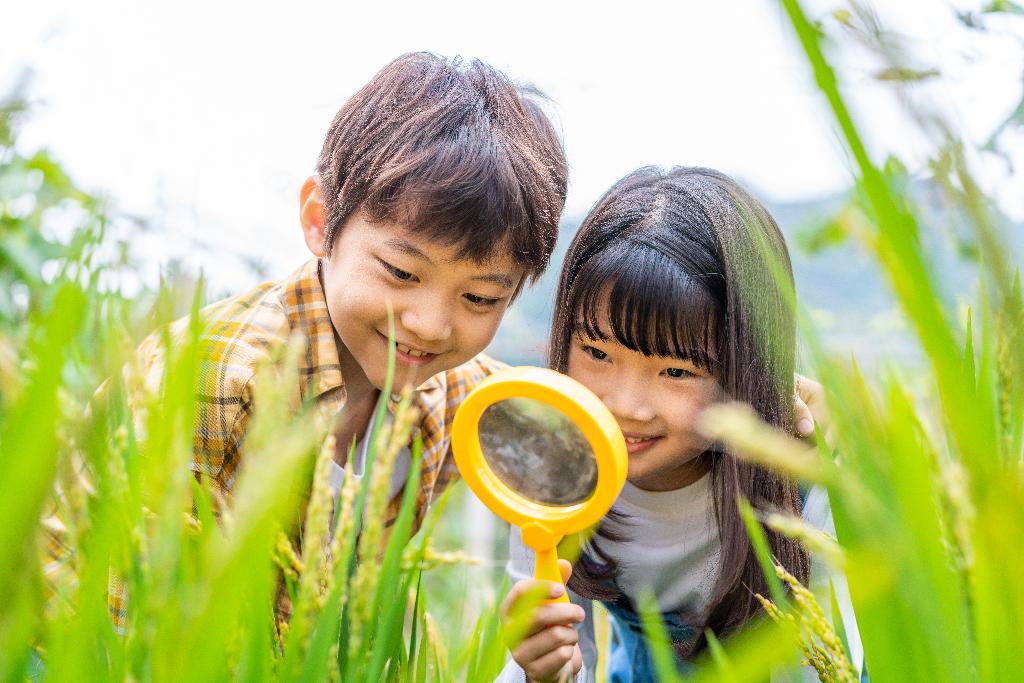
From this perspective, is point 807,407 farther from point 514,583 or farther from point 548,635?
point 548,635

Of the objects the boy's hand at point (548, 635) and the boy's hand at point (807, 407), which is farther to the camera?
the boy's hand at point (807, 407)

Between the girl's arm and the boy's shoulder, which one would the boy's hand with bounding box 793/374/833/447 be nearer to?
the girl's arm

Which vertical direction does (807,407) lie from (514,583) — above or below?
above

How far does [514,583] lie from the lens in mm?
1664

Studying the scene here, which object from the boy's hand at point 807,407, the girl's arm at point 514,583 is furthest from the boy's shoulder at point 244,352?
the boy's hand at point 807,407

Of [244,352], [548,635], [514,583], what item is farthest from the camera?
[514,583]

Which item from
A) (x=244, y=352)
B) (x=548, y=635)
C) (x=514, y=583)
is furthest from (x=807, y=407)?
(x=244, y=352)

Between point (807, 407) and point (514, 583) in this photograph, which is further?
point (514, 583)

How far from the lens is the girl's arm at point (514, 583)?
167 centimetres

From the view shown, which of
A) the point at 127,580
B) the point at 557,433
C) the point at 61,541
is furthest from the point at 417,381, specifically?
→ the point at 127,580

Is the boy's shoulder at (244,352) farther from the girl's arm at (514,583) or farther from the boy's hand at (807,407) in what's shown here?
the boy's hand at (807,407)

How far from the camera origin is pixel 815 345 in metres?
0.39

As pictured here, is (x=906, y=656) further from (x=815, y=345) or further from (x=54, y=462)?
(x=54, y=462)

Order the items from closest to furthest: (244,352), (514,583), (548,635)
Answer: (548,635), (244,352), (514,583)
